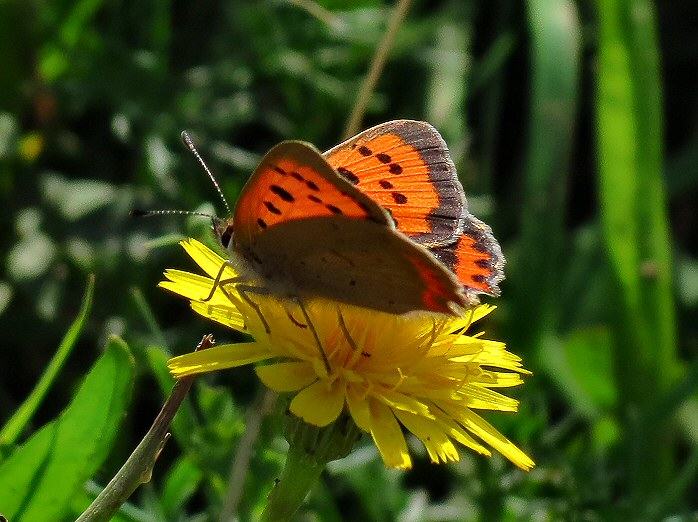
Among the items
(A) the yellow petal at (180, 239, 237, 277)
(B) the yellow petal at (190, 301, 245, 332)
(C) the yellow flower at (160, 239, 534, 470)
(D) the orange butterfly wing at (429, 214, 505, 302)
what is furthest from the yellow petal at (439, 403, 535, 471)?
(A) the yellow petal at (180, 239, 237, 277)

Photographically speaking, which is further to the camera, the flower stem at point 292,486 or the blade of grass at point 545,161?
the blade of grass at point 545,161

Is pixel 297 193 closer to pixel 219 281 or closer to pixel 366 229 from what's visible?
pixel 366 229

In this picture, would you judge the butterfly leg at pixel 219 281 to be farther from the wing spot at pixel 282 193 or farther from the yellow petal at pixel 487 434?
the yellow petal at pixel 487 434

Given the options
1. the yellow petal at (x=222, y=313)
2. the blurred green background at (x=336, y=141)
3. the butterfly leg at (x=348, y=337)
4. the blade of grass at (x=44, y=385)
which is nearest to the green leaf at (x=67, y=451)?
the blade of grass at (x=44, y=385)

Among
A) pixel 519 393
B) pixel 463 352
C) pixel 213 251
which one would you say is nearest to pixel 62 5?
pixel 213 251

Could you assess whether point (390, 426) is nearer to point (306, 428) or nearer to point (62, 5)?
point (306, 428)
